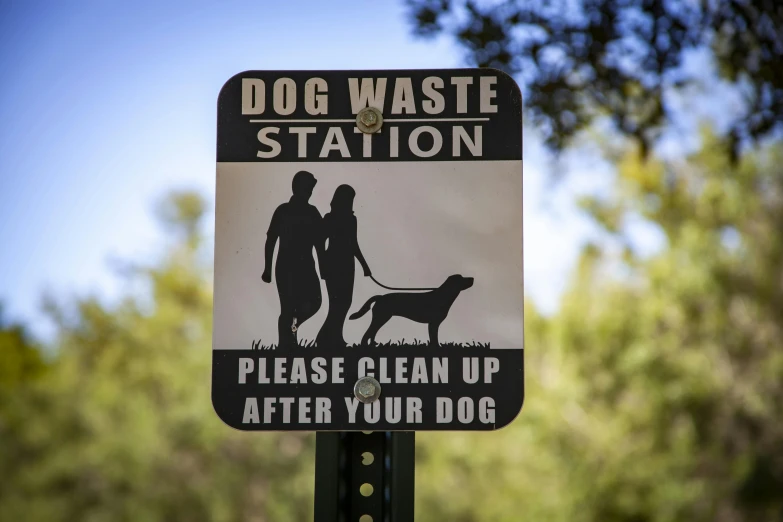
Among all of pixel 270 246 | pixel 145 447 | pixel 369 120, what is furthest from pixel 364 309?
pixel 145 447

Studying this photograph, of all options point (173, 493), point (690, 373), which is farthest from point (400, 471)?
point (173, 493)

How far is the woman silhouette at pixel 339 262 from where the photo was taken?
1368 millimetres

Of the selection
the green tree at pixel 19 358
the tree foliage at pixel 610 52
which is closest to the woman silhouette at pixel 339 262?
the tree foliage at pixel 610 52

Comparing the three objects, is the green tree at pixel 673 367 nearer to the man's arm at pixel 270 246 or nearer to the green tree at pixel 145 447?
the green tree at pixel 145 447

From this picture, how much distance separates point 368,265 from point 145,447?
1668 centimetres

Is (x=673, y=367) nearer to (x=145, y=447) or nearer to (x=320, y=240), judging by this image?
(x=145, y=447)

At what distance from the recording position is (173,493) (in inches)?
674

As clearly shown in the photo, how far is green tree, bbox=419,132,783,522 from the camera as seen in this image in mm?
13797

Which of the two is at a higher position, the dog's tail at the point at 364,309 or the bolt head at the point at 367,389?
the dog's tail at the point at 364,309

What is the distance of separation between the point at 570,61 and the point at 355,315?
2479 mm

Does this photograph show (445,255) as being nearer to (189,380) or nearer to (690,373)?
(690,373)

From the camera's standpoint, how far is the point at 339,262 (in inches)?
54.6

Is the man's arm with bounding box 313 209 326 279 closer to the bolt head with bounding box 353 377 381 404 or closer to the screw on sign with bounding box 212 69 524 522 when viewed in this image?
the screw on sign with bounding box 212 69 524 522

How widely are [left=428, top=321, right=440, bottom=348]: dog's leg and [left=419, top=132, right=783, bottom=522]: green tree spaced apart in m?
13.1
